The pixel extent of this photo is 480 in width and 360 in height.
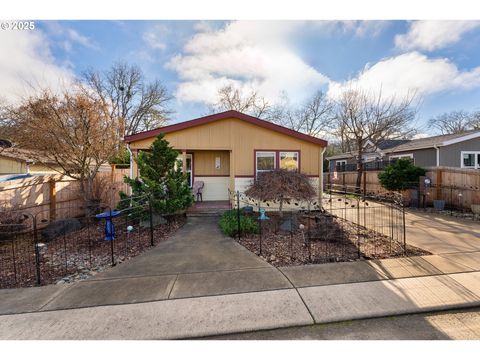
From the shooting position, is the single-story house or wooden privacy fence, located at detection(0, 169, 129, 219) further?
the single-story house

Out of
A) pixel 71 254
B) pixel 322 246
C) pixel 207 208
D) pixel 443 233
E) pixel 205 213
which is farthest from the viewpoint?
pixel 207 208

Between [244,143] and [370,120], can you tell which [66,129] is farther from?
[370,120]

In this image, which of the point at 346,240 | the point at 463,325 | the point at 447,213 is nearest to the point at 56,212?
the point at 346,240

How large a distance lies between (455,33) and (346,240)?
7.15 m

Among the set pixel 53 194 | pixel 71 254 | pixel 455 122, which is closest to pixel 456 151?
pixel 71 254

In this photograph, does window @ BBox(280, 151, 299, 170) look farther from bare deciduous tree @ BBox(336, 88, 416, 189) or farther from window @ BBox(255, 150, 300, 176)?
bare deciduous tree @ BBox(336, 88, 416, 189)

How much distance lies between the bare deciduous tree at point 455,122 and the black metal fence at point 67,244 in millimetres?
37265

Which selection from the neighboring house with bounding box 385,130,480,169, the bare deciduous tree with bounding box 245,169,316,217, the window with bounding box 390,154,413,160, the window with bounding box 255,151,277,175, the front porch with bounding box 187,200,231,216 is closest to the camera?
the bare deciduous tree with bounding box 245,169,316,217

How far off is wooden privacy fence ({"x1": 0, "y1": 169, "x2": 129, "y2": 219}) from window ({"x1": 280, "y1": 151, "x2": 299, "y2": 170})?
718cm

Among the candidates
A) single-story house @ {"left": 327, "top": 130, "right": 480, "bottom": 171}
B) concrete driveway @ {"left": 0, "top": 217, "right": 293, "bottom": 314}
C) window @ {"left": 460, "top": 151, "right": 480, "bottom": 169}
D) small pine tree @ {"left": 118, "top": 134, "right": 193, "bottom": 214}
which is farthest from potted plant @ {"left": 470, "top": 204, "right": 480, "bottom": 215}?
small pine tree @ {"left": 118, "top": 134, "right": 193, "bottom": 214}

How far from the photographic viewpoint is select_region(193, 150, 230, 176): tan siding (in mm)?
9586

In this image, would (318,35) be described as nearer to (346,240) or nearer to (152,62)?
(346,240)

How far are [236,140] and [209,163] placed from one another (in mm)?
1973

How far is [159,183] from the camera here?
6.75 m
